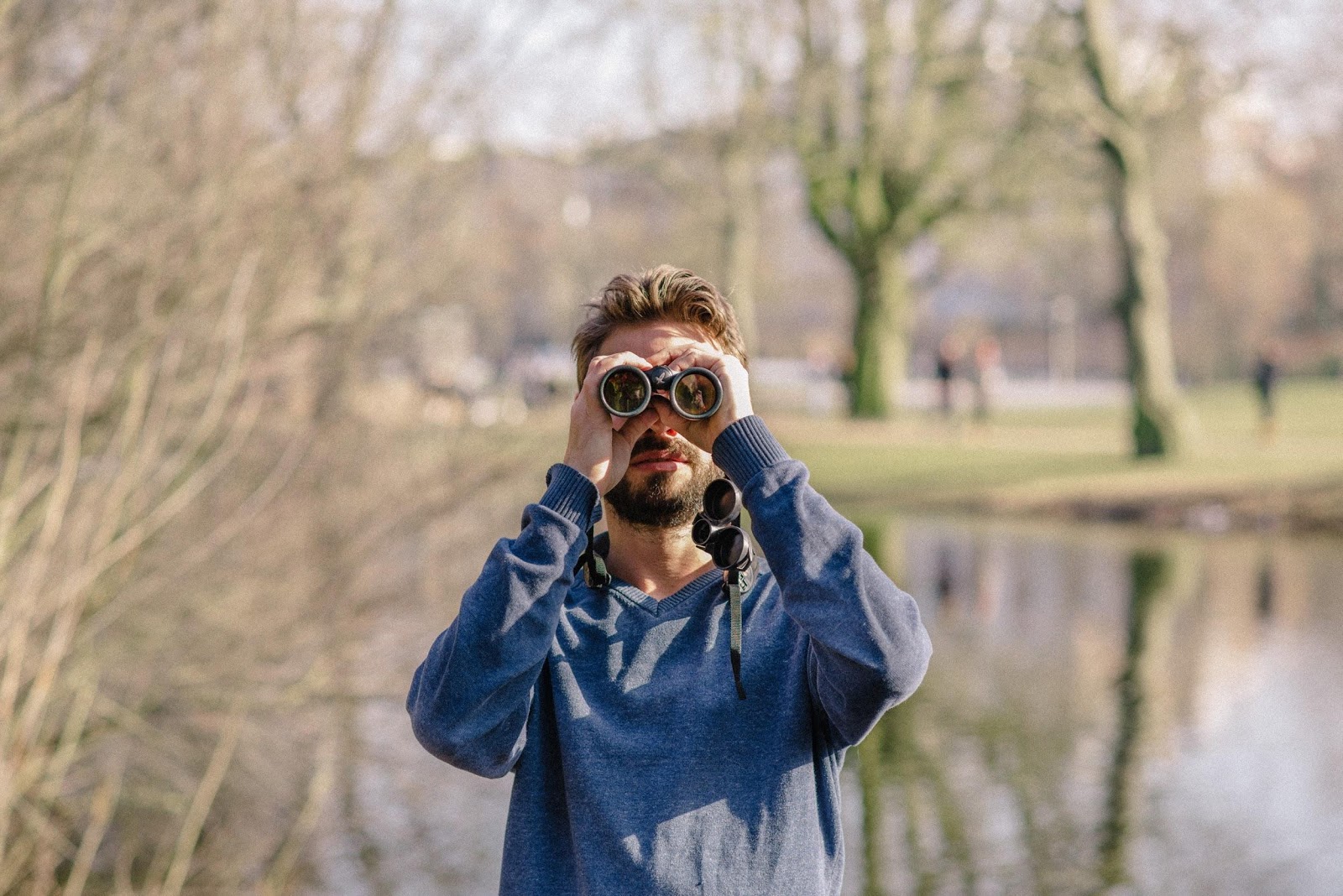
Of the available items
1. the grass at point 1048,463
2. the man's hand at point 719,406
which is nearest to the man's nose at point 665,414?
Result: the man's hand at point 719,406

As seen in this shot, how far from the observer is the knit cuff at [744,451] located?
2361mm

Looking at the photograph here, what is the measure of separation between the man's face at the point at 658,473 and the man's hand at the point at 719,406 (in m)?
0.09

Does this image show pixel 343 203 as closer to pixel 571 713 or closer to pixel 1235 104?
pixel 571 713

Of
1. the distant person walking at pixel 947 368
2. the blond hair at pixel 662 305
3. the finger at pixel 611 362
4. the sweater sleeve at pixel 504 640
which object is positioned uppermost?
Result: the distant person walking at pixel 947 368

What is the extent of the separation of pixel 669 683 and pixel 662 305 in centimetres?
58

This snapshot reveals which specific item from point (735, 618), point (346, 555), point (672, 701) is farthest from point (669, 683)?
point (346, 555)

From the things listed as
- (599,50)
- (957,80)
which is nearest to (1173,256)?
(957,80)

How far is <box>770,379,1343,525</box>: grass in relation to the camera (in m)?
22.3

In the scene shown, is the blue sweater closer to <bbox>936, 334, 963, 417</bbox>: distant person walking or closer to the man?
the man

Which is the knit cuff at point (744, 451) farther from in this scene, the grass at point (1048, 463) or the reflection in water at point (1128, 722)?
the grass at point (1048, 463)

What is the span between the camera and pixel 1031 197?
27906 millimetres

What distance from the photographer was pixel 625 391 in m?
2.36

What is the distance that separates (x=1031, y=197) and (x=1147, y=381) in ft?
15.6

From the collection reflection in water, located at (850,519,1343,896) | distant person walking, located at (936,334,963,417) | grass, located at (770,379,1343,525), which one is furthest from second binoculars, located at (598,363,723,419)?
distant person walking, located at (936,334,963,417)
